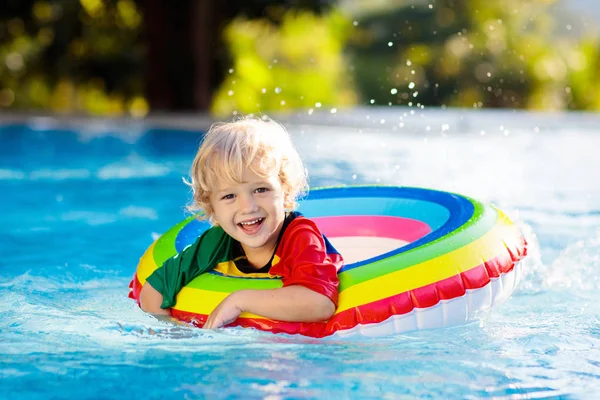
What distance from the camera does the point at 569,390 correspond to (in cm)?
255

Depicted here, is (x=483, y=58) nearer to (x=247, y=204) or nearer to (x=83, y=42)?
(x=83, y=42)

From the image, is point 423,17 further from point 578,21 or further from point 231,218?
point 231,218

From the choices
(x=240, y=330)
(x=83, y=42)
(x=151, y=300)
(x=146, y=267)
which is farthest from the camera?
(x=83, y=42)

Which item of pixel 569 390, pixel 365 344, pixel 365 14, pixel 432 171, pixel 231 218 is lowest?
pixel 569 390

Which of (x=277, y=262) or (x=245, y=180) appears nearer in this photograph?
(x=245, y=180)

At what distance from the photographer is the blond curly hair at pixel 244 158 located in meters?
2.74

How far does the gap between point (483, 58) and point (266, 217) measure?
70.0ft

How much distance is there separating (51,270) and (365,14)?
2481 cm

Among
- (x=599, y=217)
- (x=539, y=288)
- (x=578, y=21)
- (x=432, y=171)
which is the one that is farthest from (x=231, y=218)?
(x=578, y=21)

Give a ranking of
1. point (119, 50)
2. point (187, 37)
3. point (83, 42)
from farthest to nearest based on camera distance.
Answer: point (119, 50) < point (83, 42) < point (187, 37)

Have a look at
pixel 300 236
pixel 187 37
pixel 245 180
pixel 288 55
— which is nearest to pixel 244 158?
pixel 245 180

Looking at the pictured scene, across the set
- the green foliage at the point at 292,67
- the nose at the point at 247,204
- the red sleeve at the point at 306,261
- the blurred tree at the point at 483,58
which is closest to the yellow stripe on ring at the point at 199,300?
the red sleeve at the point at 306,261

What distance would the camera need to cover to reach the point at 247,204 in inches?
109

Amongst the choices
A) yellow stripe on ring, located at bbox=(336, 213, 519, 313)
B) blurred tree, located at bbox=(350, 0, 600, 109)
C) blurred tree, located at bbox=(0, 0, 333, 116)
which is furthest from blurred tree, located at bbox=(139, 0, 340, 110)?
yellow stripe on ring, located at bbox=(336, 213, 519, 313)
